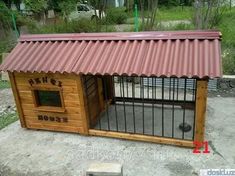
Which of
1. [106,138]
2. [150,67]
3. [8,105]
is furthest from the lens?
[8,105]

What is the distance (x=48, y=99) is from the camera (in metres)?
5.82

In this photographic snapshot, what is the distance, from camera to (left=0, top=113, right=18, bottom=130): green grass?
6669 mm

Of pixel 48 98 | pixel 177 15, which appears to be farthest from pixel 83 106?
pixel 177 15

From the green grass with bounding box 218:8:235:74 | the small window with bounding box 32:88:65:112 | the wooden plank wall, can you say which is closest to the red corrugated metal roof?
the wooden plank wall

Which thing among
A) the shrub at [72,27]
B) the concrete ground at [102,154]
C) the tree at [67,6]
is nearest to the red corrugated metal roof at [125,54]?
the concrete ground at [102,154]

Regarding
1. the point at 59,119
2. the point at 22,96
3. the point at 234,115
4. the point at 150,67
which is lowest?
Answer: the point at 234,115

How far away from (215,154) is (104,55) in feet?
8.51

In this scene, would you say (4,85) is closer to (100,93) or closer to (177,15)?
(100,93)

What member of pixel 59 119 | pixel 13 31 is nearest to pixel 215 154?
pixel 59 119

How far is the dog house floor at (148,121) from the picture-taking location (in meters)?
5.68

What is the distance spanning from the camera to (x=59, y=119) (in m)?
5.84

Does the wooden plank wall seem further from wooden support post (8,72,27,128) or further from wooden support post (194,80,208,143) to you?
wooden support post (194,80,208,143)

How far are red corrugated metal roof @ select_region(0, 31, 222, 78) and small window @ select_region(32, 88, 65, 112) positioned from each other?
0.59 m

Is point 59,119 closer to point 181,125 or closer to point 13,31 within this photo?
point 181,125
